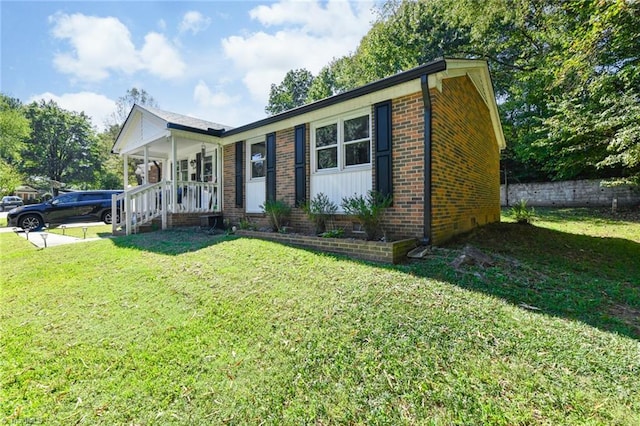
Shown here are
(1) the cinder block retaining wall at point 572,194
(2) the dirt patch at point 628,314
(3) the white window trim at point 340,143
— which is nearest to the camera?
(2) the dirt patch at point 628,314

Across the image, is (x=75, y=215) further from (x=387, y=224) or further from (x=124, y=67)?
(x=387, y=224)

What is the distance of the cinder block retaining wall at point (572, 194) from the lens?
49.2 ft

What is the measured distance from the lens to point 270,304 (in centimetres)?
350

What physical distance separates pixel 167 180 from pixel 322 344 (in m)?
9.47

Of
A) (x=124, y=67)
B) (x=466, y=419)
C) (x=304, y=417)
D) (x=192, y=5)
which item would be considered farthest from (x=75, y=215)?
(x=466, y=419)

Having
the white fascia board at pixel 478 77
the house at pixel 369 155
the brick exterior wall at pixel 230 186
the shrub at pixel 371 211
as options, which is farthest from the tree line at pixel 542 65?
the brick exterior wall at pixel 230 186

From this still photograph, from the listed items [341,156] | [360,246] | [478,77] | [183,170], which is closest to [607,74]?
[478,77]

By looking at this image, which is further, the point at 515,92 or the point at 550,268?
the point at 515,92

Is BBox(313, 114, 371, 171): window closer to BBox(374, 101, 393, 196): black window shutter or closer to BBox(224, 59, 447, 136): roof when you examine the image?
BBox(374, 101, 393, 196): black window shutter

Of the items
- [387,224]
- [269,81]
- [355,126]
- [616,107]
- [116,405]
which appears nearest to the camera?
[116,405]

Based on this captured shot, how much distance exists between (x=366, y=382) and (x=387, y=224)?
3733mm

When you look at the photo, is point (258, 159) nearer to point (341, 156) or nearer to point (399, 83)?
point (341, 156)

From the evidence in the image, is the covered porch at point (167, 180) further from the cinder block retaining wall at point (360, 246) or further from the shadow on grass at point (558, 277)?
the shadow on grass at point (558, 277)

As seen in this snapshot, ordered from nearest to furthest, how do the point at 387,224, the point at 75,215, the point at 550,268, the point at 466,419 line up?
the point at 466,419 → the point at 550,268 → the point at 387,224 → the point at 75,215
